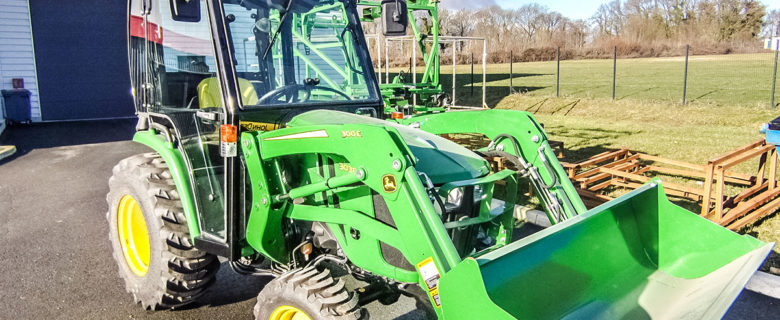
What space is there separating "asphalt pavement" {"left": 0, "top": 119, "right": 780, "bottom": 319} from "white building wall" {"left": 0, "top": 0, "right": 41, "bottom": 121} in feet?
22.2

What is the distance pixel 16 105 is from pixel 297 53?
14.7m

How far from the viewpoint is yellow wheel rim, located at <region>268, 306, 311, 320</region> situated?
10.1 ft

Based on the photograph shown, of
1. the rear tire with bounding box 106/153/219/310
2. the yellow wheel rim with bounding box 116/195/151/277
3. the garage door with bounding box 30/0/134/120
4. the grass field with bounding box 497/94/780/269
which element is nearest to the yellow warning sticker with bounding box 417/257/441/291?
the rear tire with bounding box 106/153/219/310

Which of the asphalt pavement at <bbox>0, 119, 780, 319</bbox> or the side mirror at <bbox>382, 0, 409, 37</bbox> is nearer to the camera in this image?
the side mirror at <bbox>382, 0, 409, 37</bbox>

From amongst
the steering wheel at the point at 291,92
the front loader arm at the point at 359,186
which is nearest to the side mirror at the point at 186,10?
the steering wheel at the point at 291,92

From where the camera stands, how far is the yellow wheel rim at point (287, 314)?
3.08 meters

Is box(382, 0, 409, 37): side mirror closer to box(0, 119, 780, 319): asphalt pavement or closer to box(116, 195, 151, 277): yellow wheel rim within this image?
box(0, 119, 780, 319): asphalt pavement

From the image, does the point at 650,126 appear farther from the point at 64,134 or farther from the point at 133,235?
the point at 64,134

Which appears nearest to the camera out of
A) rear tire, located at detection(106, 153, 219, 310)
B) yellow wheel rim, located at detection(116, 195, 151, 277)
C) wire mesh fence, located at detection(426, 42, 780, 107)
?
rear tire, located at detection(106, 153, 219, 310)

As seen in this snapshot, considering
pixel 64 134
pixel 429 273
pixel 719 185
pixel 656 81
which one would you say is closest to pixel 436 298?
pixel 429 273

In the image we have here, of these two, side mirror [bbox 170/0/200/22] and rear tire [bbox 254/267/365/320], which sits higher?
side mirror [bbox 170/0/200/22]

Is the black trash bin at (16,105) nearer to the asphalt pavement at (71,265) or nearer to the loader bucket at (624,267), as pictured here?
the asphalt pavement at (71,265)

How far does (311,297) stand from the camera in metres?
2.89

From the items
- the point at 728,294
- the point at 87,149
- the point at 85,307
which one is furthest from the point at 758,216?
the point at 87,149
